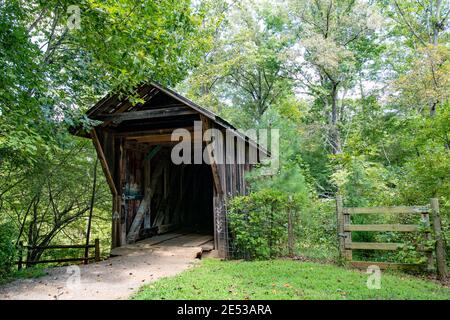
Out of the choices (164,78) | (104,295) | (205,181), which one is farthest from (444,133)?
(205,181)

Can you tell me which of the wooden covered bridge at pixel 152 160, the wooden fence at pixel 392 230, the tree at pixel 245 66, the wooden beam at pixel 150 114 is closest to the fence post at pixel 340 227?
the wooden fence at pixel 392 230

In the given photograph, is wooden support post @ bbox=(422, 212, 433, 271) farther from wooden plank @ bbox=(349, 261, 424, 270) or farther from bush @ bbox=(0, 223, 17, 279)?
bush @ bbox=(0, 223, 17, 279)

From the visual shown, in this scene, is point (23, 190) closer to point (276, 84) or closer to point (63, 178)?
point (63, 178)

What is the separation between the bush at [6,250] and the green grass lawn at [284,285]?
2782 millimetres

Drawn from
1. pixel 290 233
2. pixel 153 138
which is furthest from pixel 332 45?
pixel 290 233

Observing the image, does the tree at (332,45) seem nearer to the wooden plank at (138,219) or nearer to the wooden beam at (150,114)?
the wooden plank at (138,219)

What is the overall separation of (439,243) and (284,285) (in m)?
2.89

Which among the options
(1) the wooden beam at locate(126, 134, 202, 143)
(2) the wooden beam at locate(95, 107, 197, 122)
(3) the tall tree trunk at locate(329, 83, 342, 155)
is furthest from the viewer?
(3) the tall tree trunk at locate(329, 83, 342, 155)

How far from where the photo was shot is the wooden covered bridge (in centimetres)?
677

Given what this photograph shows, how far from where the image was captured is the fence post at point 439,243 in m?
4.89

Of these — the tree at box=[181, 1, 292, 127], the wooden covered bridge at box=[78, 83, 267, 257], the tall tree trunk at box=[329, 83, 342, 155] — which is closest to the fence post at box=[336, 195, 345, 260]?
the wooden covered bridge at box=[78, 83, 267, 257]

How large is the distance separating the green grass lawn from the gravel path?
43 cm

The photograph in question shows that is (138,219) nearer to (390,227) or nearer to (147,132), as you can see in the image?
(147,132)
